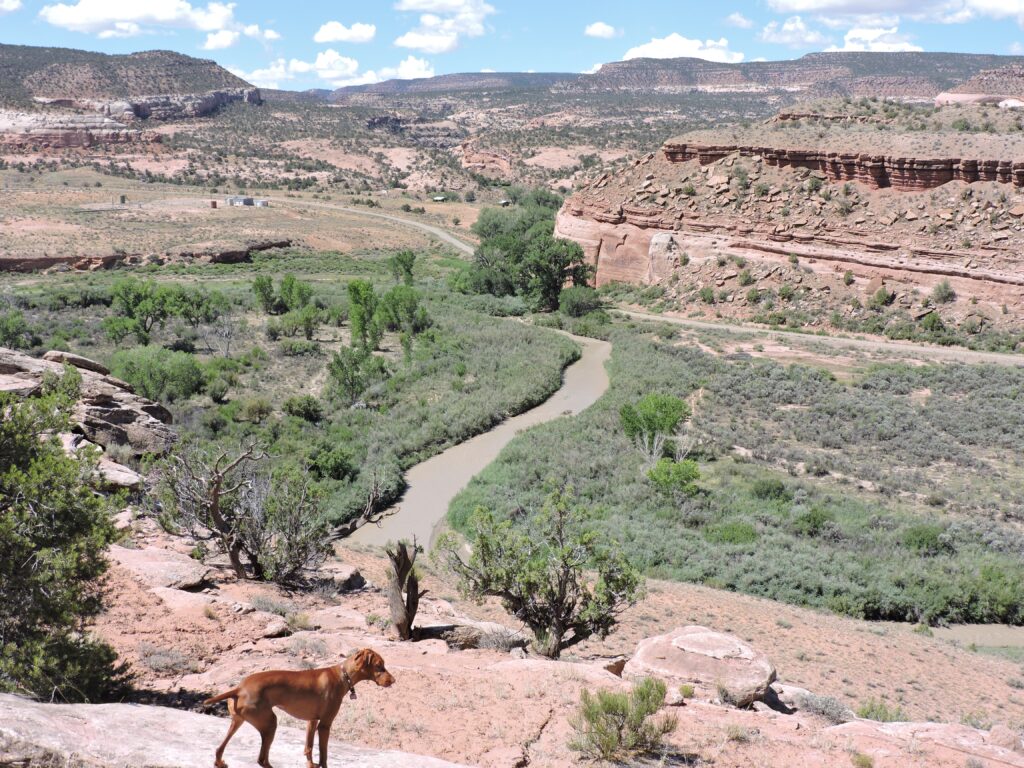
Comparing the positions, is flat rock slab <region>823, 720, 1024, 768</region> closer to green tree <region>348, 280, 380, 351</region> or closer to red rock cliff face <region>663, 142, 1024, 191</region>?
green tree <region>348, 280, 380, 351</region>

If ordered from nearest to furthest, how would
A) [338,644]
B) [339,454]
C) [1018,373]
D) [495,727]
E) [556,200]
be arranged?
[495,727], [338,644], [339,454], [1018,373], [556,200]

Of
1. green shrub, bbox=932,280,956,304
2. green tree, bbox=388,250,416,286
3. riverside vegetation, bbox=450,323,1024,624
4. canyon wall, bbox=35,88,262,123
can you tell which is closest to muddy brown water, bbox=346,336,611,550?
riverside vegetation, bbox=450,323,1024,624

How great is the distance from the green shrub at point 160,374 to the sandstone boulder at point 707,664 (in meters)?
22.8

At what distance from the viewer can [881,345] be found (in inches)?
1603

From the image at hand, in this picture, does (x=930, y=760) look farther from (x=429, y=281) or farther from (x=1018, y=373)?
(x=429, y=281)

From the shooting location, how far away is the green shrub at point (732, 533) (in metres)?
20.6

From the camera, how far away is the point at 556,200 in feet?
Result: 261

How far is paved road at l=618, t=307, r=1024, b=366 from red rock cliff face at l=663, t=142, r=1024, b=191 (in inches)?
428

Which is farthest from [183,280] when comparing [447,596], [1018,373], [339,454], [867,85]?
[867,85]

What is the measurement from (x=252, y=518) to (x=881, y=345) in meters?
35.3

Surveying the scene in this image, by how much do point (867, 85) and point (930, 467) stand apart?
571 feet

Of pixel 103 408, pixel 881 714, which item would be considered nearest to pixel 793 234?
pixel 103 408

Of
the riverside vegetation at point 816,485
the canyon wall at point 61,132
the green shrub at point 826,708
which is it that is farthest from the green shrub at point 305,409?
the canyon wall at point 61,132

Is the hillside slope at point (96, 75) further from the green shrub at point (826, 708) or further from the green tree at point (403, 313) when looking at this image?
the green shrub at point (826, 708)
